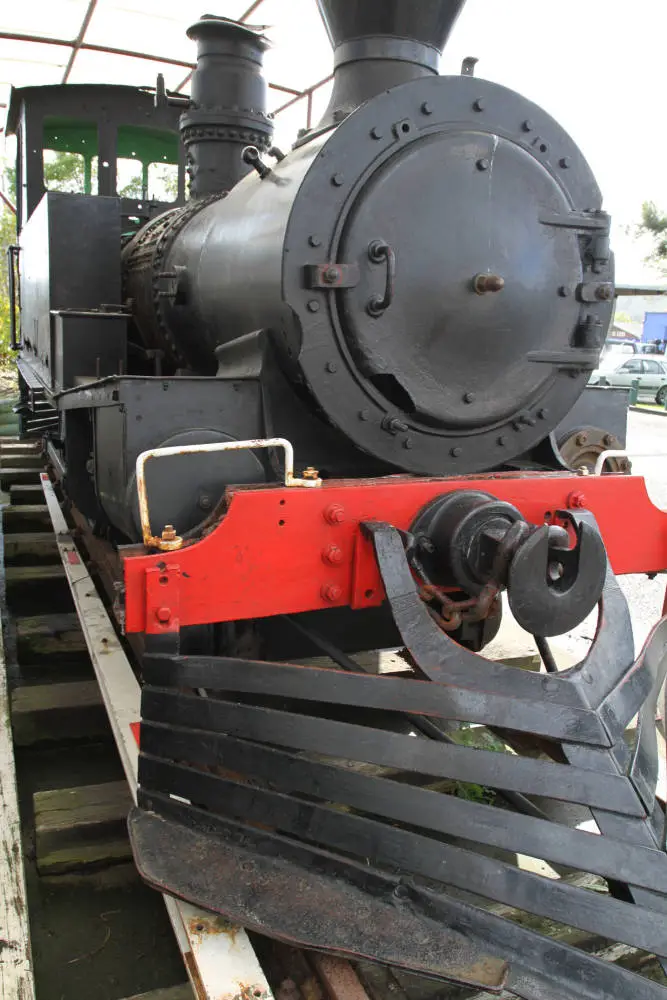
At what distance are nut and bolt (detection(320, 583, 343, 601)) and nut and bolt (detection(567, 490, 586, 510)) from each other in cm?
81

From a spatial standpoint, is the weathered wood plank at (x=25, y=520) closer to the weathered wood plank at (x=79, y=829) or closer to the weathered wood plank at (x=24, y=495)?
the weathered wood plank at (x=24, y=495)

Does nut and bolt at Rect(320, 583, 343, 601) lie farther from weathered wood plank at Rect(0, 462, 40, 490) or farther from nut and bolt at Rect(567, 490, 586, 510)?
weathered wood plank at Rect(0, 462, 40, 490)

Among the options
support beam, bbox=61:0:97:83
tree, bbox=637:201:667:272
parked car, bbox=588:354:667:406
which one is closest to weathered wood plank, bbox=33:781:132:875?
support beam, bbox=61:0:97:83

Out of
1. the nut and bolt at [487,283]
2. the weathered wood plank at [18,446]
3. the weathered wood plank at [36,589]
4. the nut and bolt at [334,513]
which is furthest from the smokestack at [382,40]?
the weathered wood plank at [18,446]

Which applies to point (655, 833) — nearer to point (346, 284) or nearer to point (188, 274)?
point (346, 284)

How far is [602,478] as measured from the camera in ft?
8.25

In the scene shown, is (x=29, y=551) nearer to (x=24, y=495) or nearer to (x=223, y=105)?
(x=24, y=495)

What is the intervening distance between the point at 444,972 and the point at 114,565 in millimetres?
2008

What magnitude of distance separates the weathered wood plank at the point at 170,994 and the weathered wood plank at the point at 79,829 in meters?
0.50

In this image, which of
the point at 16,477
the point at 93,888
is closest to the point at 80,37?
the point at 16,477

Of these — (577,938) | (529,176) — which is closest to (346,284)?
(529,176)

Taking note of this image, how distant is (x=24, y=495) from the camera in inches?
217

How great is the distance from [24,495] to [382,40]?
3.99m

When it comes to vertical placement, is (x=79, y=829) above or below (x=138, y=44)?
below
